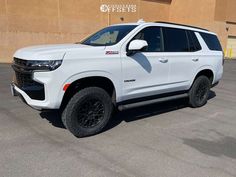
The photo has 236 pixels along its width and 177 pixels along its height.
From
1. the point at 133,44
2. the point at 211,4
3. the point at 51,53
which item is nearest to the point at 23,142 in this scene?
the point at 51,53

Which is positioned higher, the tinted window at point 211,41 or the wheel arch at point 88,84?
the tinted window at point 211,41

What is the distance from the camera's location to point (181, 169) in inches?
135

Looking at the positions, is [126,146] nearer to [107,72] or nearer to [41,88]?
[107,72]

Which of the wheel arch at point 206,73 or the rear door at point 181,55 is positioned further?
the wheel arch at point 206,73

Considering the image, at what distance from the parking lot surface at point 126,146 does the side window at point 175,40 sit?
1557 millimetres

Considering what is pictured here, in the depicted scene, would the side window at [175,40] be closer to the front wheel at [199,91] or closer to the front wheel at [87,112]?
the front wheel at [199,91]

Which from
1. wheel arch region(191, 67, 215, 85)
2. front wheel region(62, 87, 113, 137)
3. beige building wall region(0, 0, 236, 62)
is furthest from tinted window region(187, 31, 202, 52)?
beige building wall region(0, 0, 236, 62)

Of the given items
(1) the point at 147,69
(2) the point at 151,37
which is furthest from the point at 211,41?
(1) the point at 147,69

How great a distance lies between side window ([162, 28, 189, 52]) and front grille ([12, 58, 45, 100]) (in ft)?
9.27

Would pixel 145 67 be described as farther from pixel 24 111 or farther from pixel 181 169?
pixel 24 111

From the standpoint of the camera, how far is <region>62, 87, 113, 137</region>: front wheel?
165 inches

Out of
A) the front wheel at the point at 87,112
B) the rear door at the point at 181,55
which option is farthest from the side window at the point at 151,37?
the front wheel at the point at 87,112

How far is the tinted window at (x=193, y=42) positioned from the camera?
608 centimetres

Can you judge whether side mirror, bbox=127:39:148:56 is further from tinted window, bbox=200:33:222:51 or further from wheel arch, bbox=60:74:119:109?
tinted window, bbox=200:33:222:51
